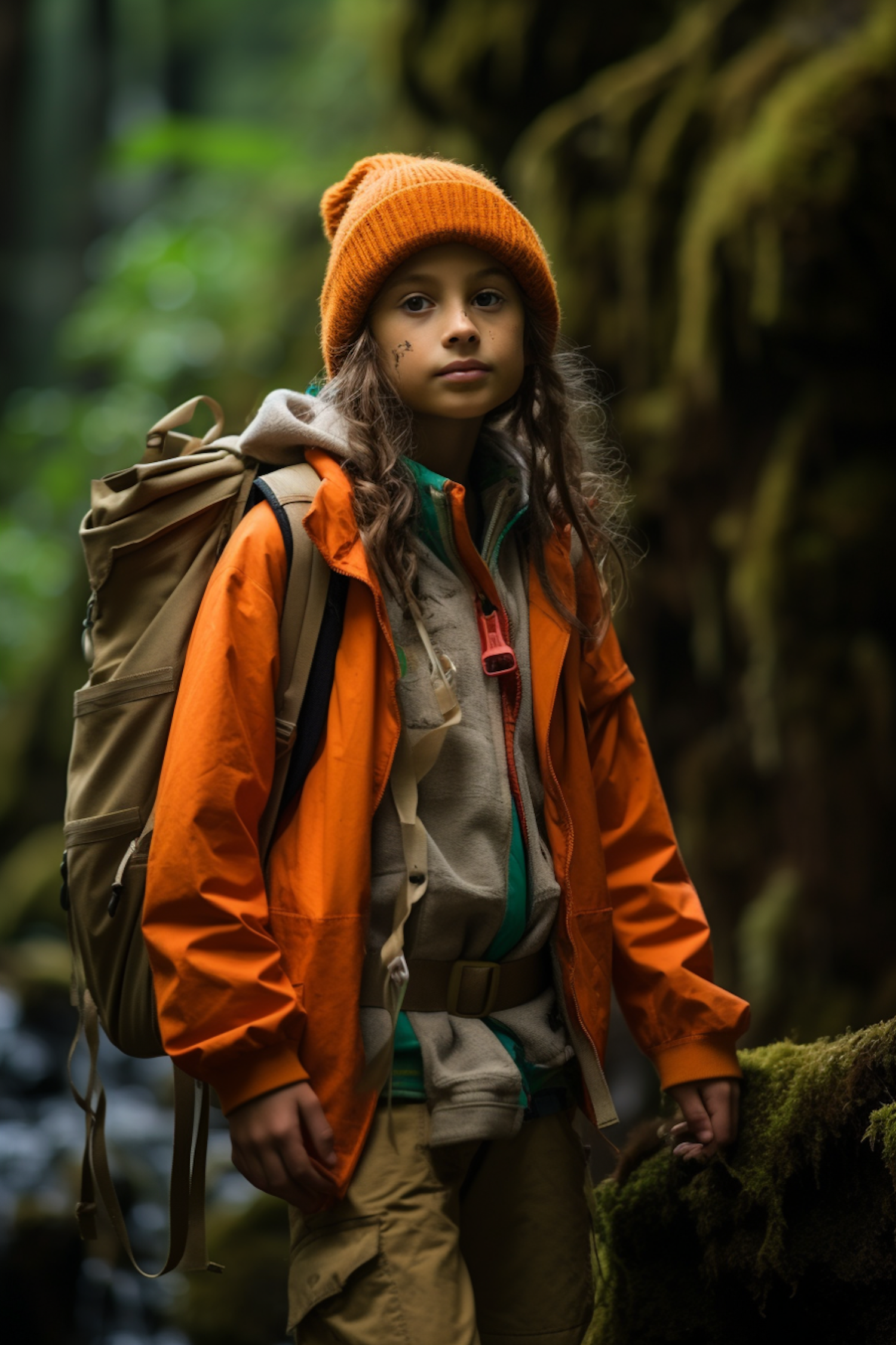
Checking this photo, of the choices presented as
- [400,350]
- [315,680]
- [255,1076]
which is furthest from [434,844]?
[400,350]

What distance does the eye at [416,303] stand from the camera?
233 centimetres

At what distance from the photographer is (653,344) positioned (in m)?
6.03

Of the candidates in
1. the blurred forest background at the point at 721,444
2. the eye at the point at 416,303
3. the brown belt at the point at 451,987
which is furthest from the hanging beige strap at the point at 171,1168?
the blurred forest background at the point at 721,444

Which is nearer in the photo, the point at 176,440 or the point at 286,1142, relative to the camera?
the point at 286,1142

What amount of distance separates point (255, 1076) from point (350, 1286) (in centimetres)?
35

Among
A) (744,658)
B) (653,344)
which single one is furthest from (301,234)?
(744,658)

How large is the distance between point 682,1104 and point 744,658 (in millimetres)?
3756

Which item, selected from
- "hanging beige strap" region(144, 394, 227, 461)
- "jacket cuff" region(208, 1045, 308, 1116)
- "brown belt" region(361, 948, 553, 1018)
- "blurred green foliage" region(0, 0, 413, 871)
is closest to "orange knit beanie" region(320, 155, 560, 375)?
"hanging beige strap" region(144, 394, 227, 461)

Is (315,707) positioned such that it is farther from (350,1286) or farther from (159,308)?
(159,308)

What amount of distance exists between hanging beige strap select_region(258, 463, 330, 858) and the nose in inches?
14.0

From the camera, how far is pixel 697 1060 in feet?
7.75

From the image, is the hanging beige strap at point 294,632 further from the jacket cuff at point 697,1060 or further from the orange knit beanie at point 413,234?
the jacket cuff at point 697,1060

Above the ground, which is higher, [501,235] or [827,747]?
[501,235]

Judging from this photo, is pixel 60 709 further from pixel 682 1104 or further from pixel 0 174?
pixel 682 1104
